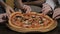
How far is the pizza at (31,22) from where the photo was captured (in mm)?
804

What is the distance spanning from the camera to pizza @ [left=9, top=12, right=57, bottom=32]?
0.80 m

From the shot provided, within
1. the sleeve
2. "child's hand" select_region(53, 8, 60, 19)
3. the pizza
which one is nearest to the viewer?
the pizza

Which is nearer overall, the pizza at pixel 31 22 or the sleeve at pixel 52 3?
the pizza at pixel 31 22

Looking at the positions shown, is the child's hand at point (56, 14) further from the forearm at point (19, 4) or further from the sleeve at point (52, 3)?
the forearm at point (19, 4)

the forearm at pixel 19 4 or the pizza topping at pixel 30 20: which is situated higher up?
the forearm at pixel 19 4

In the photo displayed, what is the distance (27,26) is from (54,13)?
209mm

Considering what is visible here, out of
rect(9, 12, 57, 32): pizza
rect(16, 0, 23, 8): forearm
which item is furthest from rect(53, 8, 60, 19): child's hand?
rect(16, 0, 23, 8): forearm

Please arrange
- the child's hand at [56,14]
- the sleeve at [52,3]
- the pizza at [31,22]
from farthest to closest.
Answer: the sleeve at [52,3] → the child's hand at [56,14] → the pizza at [31,22]

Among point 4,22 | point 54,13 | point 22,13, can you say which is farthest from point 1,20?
point 54,13

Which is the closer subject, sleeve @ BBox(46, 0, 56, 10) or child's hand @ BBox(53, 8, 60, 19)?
child's hand @ BBox(53, 8, 60, 19)

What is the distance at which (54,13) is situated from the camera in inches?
37.0

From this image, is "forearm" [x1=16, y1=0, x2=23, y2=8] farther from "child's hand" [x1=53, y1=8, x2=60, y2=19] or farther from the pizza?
"child's hand" [x1=53, y1=8, x2=60, y2=19]

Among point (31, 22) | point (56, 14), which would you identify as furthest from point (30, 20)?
point (56, 14)

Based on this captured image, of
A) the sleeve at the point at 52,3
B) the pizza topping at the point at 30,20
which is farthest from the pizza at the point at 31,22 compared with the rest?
the sleeve at the point at 52,3
